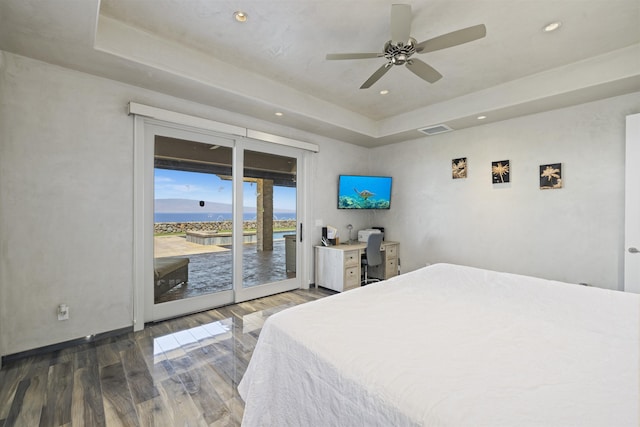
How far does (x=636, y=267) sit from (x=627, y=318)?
2014 millimetres

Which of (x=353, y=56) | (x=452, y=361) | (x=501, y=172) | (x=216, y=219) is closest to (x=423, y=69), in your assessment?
(x=353, y=56)

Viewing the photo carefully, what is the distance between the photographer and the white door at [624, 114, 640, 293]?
8.41ft

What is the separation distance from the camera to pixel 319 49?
2504 millimetres

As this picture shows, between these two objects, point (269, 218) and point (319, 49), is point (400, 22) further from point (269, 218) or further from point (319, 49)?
point (269, 218)

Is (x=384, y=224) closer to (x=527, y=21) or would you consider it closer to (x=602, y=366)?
(x=527, y=21)

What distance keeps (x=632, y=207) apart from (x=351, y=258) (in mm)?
3045

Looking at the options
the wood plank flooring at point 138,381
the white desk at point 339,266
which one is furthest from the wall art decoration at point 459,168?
the wood plank flooring at point 138,381

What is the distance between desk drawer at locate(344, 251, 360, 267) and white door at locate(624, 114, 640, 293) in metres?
2.86

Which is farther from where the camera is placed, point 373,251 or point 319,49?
point 373,251

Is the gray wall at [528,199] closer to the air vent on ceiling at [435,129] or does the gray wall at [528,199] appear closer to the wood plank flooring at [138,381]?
the air vent on ceiling at [435,129]

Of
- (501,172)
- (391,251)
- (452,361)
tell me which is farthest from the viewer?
(391,251)

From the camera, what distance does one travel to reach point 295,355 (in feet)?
3.66

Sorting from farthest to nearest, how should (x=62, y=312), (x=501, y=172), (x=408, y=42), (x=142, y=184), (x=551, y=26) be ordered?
1. (x=501, y=172)
2. (x=142, y=184)
3. (x=62, y=312)
4. (x=551, y=26)
5. (x=408, y=42)

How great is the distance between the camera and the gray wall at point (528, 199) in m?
2.83
